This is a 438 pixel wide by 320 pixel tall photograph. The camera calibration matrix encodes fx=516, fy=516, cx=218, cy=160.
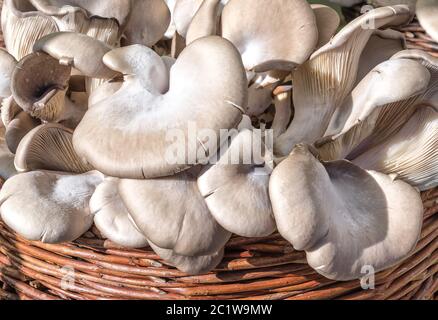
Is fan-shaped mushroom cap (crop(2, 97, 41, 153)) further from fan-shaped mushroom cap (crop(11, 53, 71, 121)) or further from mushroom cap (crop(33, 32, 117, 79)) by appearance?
mushroom cap (crop(33, 32, 117, 79))

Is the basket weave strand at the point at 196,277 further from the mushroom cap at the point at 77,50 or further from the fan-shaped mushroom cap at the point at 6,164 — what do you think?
the mushroom cap at the point at 77,50

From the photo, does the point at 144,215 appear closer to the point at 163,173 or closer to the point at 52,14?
the point at 163,173

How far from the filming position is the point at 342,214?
948 millimetres

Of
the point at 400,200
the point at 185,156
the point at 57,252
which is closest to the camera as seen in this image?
the point at 185,156

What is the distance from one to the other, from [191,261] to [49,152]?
1.31ft

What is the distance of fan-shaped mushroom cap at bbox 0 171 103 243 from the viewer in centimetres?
97

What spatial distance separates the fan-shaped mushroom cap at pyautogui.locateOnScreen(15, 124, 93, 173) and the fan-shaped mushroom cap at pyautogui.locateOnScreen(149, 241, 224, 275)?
285mm

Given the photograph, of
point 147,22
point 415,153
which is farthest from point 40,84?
point 415,153

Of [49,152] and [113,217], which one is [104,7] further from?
[113,217]

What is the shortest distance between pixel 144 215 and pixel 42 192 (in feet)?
0.84

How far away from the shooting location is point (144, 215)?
89 centimetres

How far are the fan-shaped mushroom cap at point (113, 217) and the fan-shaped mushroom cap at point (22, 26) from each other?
0.43 m

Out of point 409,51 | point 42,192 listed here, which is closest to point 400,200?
point 409,51

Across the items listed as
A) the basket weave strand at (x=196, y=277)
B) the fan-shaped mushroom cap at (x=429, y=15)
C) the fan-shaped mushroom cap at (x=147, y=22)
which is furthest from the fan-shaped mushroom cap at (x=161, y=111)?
the fan-shaped mushroom cap at (x=429, y=15)
